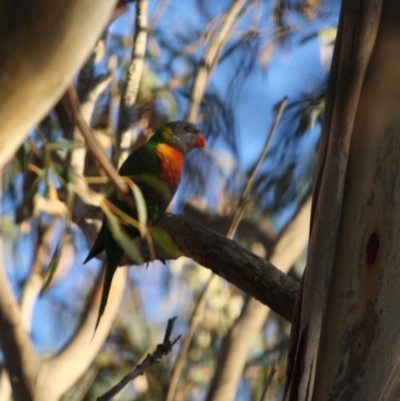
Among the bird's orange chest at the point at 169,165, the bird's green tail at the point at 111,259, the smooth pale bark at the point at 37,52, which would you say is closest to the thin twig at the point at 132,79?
the bird's orange chest at the point at 169,165

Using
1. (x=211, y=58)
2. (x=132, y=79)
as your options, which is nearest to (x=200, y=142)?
(x=211, y=58)

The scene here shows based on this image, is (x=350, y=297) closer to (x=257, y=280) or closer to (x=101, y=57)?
(x=257, y=280)

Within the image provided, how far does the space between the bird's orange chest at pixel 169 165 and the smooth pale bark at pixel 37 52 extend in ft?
5.89

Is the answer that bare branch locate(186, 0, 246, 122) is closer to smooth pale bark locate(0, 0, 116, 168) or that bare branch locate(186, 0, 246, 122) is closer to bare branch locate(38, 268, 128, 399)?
bare branch locate(38, 268, 128, 399)

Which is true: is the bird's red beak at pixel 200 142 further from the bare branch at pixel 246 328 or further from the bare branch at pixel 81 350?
the bare branch at pixel 81 350

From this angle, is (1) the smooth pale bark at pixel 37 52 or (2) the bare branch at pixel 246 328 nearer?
(1) the smooth pale bark at pixel 37 52

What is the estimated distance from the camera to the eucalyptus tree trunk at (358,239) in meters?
1.00

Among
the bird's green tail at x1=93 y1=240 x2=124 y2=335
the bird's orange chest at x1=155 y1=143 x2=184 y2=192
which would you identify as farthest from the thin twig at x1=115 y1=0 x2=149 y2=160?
the bird's green tail at x1=93 y1=240 x2=124 y2=335

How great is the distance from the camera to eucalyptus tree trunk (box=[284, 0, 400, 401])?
100cm

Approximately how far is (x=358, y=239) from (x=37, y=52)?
650 mm

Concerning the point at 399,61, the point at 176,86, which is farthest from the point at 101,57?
the point at 399,61

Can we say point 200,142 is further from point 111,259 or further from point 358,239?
point 358,239

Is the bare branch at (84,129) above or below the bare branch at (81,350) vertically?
below

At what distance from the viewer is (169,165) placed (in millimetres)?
2396
